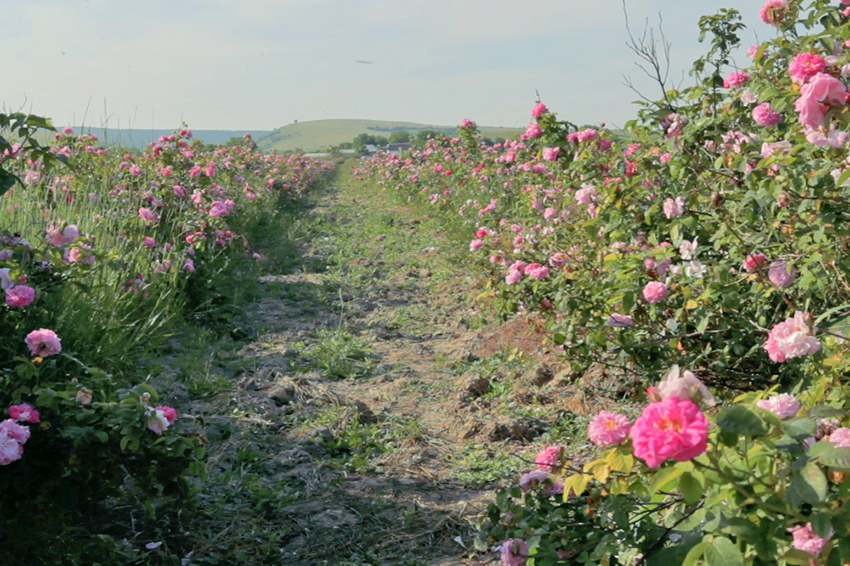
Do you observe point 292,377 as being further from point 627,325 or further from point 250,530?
point 627,325

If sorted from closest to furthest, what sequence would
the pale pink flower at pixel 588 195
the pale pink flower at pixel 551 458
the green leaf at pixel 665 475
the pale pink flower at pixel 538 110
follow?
the green leaf at pixel 665 475 → the pale pink flower at pixel 551 458 → the pale pink flower at pixel 588 195 → the pale pink flower at pixel 538 110

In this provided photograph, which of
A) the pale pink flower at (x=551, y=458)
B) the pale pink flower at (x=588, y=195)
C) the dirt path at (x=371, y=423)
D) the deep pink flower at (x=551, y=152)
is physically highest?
the deep pink flower at (x=551, y=152)

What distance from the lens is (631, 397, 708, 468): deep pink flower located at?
2.96 feet

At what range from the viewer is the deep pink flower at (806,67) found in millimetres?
1700

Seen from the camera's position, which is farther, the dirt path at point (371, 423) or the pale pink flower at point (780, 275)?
the dirt path at point (371, 423)

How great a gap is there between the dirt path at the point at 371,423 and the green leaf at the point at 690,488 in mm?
1513

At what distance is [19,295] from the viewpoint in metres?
2.21

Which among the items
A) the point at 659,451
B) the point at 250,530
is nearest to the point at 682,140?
the point at 659,451

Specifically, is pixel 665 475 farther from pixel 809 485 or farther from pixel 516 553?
pixel 516 553

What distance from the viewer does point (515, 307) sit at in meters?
4.04

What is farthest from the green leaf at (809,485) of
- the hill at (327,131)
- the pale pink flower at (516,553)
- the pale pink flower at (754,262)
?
the hill at (327,131)

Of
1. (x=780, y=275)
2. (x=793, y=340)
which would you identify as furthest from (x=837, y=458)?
(x=780, y=275)

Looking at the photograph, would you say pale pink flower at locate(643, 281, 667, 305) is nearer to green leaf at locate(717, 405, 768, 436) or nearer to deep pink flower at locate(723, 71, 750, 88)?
deep pink flower at locate(723, 71, 750, 88)

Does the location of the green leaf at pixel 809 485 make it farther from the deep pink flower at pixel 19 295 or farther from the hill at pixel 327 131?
the hill at pixel 327 131
